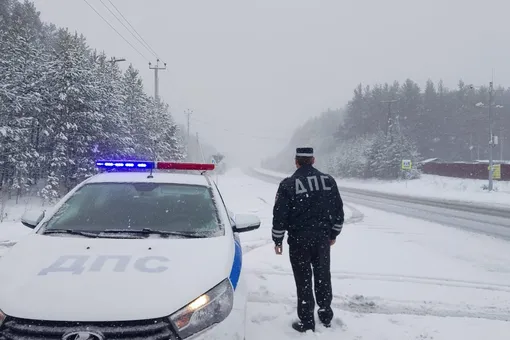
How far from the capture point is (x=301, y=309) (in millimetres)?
4211

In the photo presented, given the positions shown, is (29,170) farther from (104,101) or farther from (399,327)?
(399,327)

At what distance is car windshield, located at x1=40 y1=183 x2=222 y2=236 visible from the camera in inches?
142

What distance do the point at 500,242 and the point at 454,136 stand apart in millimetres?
81347

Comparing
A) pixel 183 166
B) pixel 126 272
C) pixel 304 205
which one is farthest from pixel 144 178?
pixel 126 272

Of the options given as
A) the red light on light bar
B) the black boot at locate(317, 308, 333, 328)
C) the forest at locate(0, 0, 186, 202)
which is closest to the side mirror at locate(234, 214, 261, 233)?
the red light on light bar

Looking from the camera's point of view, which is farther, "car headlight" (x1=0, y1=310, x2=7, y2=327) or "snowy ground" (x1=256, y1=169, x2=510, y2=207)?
"snowy ground" (x1=256, y1=169, x2=510, y2=207)

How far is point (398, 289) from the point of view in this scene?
19.1ft

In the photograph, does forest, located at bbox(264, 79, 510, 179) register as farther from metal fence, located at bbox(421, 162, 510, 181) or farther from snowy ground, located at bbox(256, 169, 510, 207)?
snowy ground, located at bbox(256, 169, 510, 207)

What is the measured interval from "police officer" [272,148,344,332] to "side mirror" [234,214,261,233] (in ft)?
0.83

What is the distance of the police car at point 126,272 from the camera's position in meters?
2.26

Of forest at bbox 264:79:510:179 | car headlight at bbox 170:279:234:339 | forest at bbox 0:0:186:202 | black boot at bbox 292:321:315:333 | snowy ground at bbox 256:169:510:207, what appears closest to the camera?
car headlight at bbox 170:279:234:339

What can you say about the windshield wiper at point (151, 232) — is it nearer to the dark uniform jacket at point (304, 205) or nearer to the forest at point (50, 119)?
the dark uniform jacket at point (304, 205)

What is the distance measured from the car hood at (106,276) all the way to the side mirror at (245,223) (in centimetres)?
69

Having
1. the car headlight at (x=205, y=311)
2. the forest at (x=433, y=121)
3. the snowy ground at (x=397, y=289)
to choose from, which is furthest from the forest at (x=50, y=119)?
the forest at (x=433, y=121)
